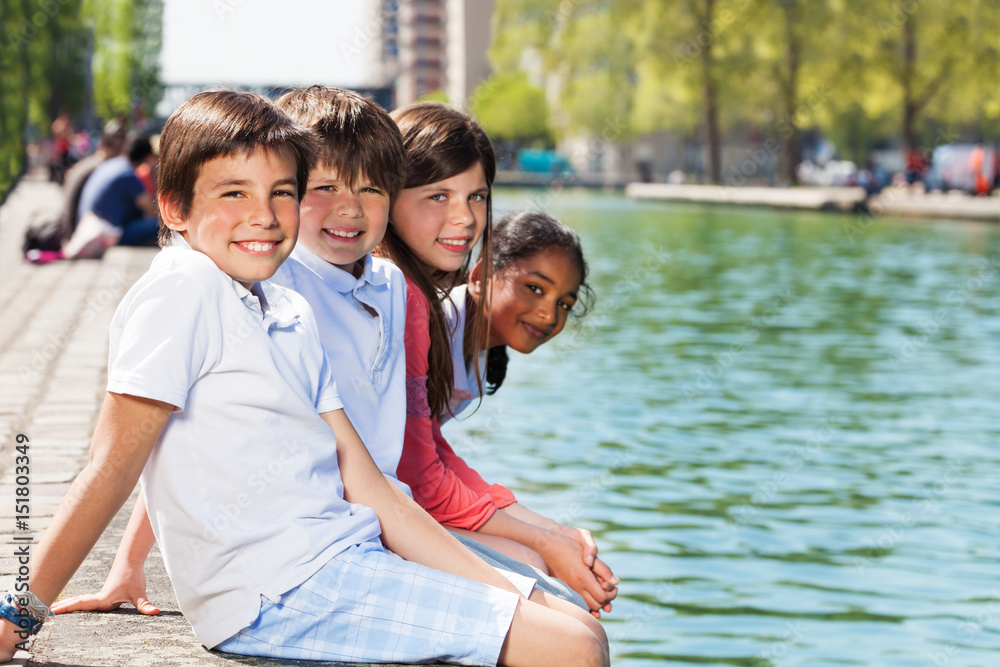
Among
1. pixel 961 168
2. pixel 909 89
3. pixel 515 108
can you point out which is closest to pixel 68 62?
pixel 909 89

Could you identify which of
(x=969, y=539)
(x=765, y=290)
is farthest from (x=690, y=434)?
(x=765, y=290)

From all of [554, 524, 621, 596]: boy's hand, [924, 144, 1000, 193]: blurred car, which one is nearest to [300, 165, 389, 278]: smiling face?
[554, 524, 621, 596]: boy's hand

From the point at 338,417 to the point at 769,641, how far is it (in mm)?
3580

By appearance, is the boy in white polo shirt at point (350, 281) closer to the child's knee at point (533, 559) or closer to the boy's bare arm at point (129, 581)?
the boy's bare arm at point (129, 581)

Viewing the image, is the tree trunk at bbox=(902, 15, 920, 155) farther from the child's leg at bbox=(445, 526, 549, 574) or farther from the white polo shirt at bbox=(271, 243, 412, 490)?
the white polo shirt at bbox=(271, 243, 412, 490)

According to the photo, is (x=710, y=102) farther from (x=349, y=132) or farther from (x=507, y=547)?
(x=349, y=132)

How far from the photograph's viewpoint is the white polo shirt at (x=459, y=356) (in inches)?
155

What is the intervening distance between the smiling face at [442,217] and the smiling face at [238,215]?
3.02ft

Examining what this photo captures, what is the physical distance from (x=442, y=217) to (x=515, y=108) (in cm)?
9353

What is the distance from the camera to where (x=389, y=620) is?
2785 millimetres

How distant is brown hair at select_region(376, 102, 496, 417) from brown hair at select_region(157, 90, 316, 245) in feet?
2.69

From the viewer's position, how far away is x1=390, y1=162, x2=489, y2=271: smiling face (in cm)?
370

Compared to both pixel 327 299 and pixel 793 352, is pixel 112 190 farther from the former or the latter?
pixel 327 299

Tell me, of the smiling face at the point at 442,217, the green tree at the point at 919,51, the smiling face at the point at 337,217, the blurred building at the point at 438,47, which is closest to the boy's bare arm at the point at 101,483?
the smiling face at the point at 337,217
